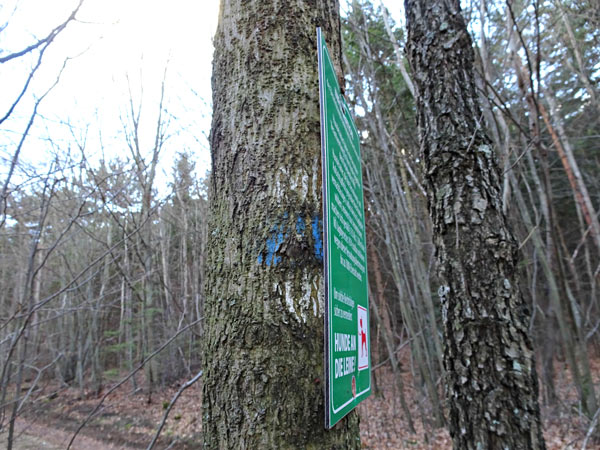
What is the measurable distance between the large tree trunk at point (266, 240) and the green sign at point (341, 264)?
0.05m

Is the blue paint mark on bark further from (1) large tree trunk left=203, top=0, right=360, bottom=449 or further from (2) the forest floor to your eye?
(2) the forest floor

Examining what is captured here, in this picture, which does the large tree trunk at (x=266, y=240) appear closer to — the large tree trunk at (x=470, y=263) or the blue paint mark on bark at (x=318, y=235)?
the blue paint mark on bark at (x=318, y=235)

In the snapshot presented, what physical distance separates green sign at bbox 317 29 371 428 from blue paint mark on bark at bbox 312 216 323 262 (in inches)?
1.7

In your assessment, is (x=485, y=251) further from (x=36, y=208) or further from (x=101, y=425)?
(x=101, y=425)

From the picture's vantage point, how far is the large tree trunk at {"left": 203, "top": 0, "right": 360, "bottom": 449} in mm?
863

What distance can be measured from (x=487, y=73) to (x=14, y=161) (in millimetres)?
6890

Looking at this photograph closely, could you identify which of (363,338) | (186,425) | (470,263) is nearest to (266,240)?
(363,338)

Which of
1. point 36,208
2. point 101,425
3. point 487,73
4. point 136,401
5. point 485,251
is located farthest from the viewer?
point 136,401

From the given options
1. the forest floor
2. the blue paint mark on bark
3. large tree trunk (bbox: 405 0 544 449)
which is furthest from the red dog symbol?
the forest floor

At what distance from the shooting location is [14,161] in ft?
10.9

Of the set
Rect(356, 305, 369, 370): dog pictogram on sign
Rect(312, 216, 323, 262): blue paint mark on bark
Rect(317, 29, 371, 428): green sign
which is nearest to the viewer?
Rect(317, 29, 371, 428): green sign

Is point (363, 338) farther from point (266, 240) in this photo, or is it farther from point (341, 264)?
point (266, 240)

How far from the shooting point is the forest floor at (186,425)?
6.41m

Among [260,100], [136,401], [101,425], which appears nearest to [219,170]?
[260,100]
